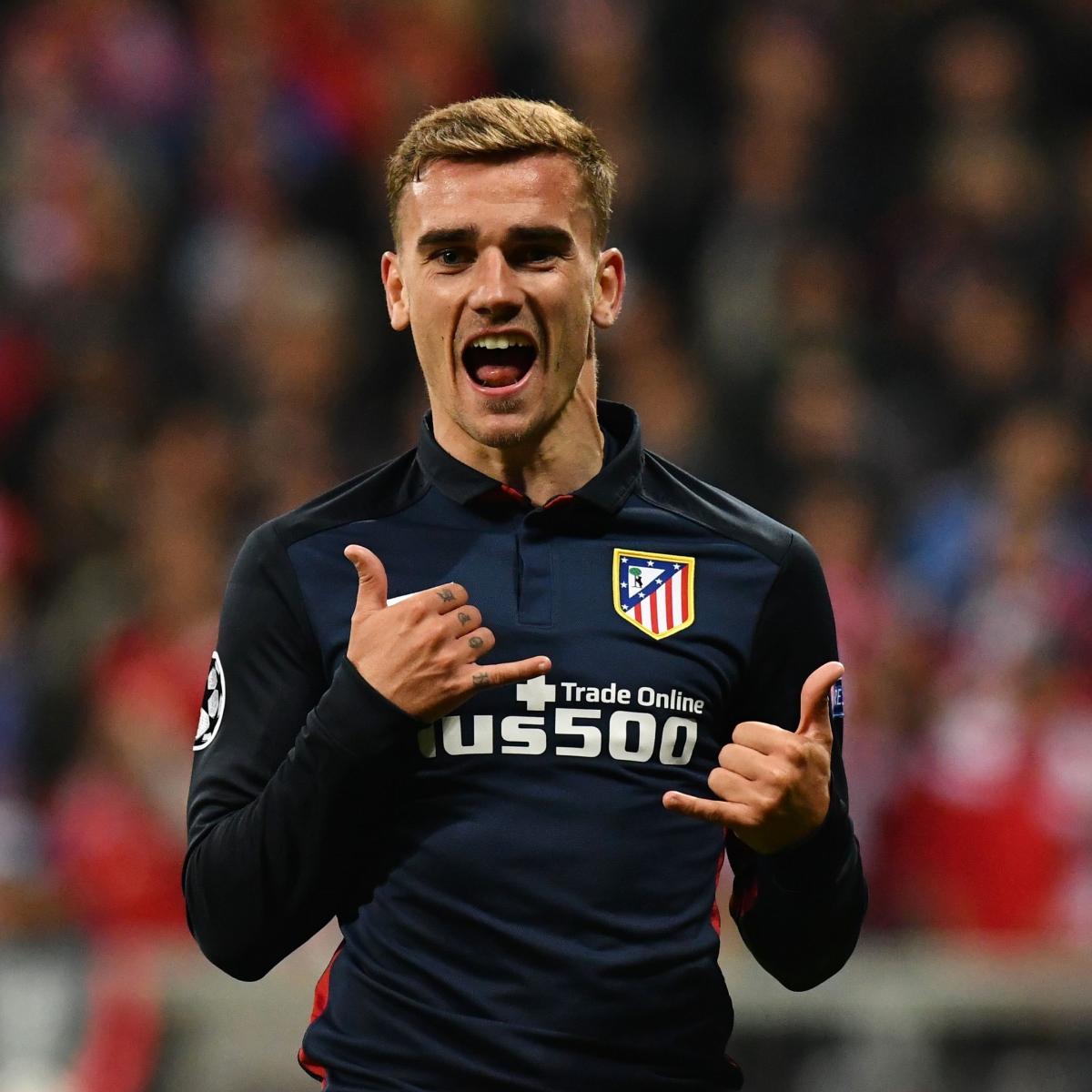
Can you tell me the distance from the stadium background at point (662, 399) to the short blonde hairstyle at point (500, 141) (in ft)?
11.5

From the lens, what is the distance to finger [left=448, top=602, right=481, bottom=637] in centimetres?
272

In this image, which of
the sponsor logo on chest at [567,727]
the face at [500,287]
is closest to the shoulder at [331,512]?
the face at [500,287]

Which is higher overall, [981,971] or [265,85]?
[265,85]

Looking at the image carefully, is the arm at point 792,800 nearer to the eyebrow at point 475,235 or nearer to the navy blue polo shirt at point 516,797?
the navy blue polo shirt at point 516,797

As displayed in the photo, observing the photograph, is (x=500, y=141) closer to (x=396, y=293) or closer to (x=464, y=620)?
(x=396, y=293)

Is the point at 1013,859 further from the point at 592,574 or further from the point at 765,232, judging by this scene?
the point at 592,574

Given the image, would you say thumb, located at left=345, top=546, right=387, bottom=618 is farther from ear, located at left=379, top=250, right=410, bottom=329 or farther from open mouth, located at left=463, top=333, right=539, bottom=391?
ear, located at left=379, top=250, right=410, bottom=329

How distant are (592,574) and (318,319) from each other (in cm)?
607

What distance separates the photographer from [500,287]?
292cm

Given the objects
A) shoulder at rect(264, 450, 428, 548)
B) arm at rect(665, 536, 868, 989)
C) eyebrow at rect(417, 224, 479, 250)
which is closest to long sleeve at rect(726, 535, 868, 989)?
arm at rect(665, 536, 868, 989)

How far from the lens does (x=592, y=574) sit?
2951 mm

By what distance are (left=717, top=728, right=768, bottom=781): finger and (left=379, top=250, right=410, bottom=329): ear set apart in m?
0.78

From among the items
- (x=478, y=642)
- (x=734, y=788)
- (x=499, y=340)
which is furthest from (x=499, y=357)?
(x=734, y=788)

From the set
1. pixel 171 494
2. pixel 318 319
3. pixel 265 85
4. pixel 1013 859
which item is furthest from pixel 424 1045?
pixel 265 85
